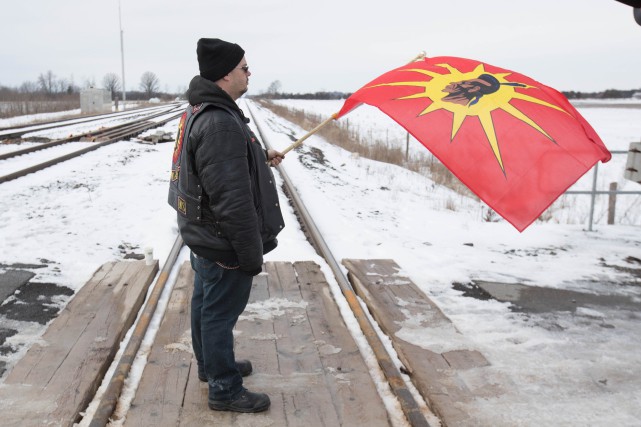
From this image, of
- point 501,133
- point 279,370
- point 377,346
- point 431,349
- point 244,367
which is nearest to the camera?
point 501,133

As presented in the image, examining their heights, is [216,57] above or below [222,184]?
above

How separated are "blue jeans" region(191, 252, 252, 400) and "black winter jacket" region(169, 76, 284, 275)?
0.13 metres

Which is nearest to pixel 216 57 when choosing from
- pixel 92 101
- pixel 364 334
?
pixel 364 334

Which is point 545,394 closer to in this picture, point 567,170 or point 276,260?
point 567,170

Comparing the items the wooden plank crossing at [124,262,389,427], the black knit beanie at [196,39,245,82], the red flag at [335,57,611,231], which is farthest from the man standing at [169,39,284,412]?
the red flag at [335,57,611,231]

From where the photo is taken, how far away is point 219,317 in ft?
9.68

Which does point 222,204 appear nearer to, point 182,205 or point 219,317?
point 182,205

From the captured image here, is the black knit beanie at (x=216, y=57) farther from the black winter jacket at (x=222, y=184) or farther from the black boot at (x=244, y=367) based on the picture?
the black boot at (x=244, y=367)

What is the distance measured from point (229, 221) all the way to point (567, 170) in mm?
1846

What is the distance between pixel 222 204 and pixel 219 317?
65 cm

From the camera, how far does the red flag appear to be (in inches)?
124

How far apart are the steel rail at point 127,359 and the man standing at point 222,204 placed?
20.7 inches

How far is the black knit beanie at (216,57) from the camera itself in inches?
107

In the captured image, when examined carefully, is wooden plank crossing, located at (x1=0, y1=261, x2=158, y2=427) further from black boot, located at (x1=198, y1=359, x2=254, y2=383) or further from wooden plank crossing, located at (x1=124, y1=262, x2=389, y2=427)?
black boot, located at (x1=198, y1=359, x2=254, y2=383)
